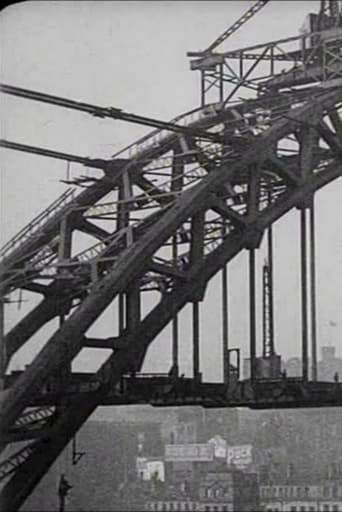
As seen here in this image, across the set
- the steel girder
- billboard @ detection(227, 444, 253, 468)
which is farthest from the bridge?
billboard @ detection(227, 444, 253, 468)

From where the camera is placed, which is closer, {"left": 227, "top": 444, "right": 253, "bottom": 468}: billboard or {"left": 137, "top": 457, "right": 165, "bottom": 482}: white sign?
{"left": 137, "top": 457, "right": 165, "bottom": 482}: white sign

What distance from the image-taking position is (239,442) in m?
19.3

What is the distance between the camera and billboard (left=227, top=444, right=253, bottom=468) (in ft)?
61.5

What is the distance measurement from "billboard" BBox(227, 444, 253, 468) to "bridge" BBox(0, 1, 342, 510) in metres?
2.45

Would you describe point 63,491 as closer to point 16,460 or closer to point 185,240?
point 16,460

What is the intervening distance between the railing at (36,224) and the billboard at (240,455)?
15.3 feet

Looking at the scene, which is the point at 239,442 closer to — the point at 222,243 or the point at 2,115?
the point at 222,243

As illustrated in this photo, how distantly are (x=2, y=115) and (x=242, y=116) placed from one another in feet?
24.0

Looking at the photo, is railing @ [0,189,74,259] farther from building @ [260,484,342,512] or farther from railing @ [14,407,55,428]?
building @ [260,484,342,512]

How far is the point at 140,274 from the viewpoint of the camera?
66.9 feet

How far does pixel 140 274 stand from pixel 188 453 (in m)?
3.31

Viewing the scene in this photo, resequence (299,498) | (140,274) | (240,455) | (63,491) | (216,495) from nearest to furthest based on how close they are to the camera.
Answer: (63,491) < (216,495) < (299,498) < (240,455) < (140,274)

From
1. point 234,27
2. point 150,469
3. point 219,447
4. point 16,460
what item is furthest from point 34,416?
point 234,27

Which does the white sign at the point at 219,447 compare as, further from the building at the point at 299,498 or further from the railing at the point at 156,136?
the railing at the point at 156,136
